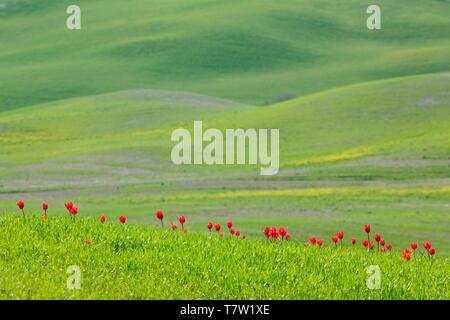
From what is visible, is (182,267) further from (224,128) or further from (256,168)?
(224,128)

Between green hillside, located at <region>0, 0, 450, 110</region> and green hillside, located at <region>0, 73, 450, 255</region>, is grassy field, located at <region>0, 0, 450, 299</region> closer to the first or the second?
green hillside, located at <region>0, 73, 450, 255</region>

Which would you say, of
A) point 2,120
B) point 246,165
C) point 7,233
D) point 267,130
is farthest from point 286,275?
point 2,120

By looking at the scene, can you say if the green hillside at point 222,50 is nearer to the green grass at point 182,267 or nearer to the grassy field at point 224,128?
the grassy field at point 224,128

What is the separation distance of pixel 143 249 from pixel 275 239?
285 cm

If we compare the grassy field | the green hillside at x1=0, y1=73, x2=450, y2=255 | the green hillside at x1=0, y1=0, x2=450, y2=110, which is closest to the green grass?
the grassy field

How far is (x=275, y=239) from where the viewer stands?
16984mm

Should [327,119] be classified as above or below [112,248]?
above

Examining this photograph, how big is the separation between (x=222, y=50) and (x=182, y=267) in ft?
526

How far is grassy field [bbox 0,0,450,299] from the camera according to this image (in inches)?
546

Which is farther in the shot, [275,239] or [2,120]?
[2,120]

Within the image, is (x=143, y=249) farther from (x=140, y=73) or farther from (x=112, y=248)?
(x=140, y=73)

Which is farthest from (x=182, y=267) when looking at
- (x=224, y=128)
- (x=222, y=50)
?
(x=222, y=50)

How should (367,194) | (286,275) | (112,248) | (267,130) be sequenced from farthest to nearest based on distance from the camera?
(267,130) < (367,194) < (112,248) < (286,275)

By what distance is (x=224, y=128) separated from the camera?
9225cm
